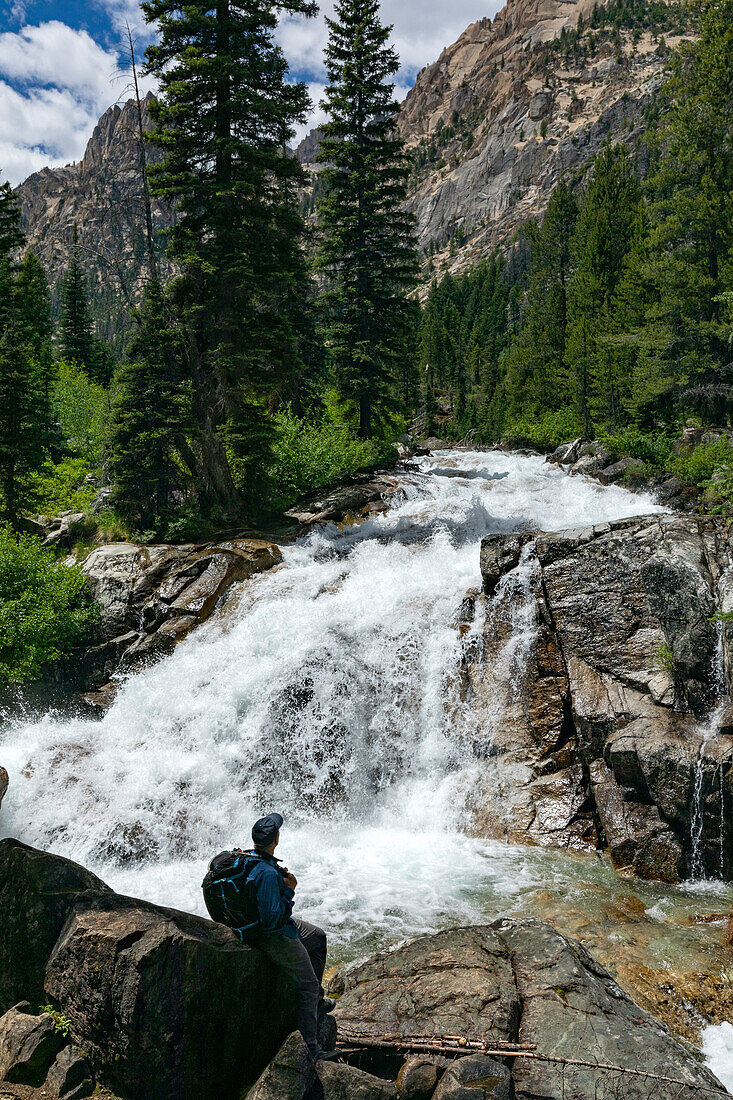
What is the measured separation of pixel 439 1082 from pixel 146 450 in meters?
18.0

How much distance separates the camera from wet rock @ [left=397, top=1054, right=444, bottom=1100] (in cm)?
455

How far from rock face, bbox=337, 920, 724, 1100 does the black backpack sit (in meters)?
1.60

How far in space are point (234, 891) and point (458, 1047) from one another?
2202 millimetres

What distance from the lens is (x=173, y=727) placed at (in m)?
12.4

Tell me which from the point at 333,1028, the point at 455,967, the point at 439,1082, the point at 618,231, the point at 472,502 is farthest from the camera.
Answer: the point at 618,231

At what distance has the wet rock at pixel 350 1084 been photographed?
4238mm

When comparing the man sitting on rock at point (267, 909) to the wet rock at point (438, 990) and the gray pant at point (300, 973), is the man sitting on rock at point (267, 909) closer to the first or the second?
the gray pant at point (300, 973)

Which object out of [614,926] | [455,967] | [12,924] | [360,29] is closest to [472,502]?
[614,926]

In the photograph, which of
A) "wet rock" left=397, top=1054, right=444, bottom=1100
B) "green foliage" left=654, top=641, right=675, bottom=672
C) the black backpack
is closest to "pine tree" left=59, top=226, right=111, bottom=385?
"green foliage" left=654, top=641, right=675, bottom=672

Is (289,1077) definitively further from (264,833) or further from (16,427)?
(16,427)

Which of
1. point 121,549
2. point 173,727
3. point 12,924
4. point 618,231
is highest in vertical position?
point 618,231

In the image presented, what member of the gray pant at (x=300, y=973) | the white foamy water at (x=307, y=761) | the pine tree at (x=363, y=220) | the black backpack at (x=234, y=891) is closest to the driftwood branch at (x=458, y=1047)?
the gray pant at (x=300, y=973)

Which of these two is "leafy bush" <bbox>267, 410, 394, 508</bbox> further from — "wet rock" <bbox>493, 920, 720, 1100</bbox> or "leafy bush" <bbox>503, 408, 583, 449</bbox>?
"leafy bush" <bbox>503, 408, 583, 449</bbox>

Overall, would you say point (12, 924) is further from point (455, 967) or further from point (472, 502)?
point (472, 502)
